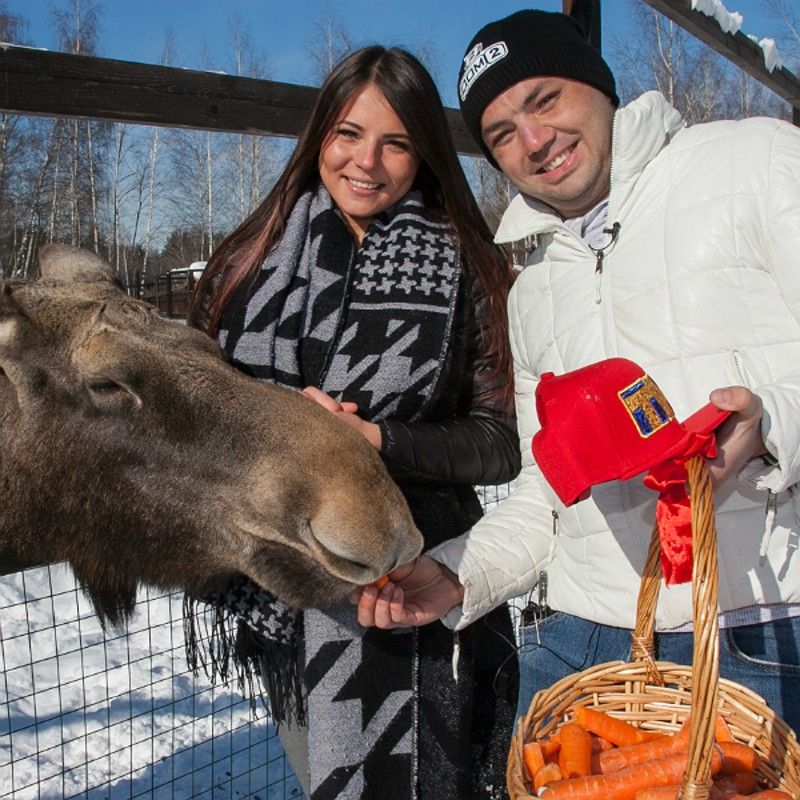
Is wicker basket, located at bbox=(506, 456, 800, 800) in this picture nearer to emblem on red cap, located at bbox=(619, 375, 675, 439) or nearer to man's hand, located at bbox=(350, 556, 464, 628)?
emblem on red cap, located at bbox=(619, 375, 675, 439)

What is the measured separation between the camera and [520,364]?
2.39 meters

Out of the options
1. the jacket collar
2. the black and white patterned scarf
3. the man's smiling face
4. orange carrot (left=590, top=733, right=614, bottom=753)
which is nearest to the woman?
the black and white patterned scarf

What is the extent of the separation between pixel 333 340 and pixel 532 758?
4.25ft

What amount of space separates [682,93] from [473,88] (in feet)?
69.9

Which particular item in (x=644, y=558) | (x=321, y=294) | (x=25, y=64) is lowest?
(x=644, y=558)

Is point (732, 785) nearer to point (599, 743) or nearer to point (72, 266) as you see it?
point (599, 743)

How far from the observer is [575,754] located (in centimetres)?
183

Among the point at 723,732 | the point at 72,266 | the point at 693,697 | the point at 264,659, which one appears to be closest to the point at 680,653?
the point at 723,732

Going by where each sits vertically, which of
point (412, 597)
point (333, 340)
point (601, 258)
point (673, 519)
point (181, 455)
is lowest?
point (412, 597)

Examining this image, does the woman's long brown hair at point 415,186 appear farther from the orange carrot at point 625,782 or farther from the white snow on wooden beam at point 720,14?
the white snow on wooden beam at point 720,14

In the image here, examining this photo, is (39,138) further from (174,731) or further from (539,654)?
(539,654)

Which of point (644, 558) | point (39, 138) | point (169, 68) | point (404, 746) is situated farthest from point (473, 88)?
point (39, 138)

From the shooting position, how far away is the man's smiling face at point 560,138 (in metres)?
2.14

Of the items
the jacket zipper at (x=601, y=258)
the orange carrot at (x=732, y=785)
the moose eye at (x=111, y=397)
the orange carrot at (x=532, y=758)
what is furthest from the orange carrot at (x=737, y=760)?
the moose eye at (x=111, y=397)
